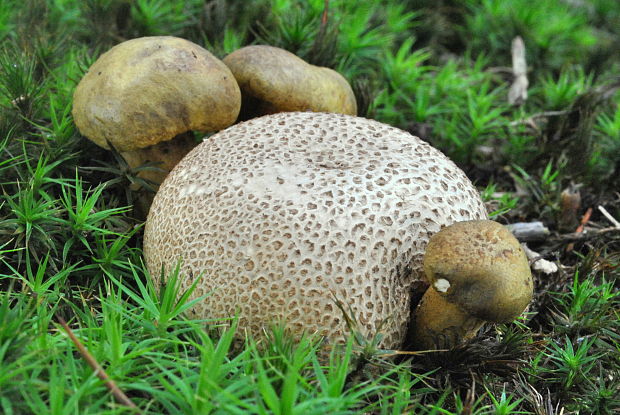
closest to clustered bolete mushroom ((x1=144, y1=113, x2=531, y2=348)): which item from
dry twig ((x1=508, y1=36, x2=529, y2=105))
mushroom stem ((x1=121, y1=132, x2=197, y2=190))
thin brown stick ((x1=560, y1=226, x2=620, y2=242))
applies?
mushroom stem ((x1=121, y1=132, x2=197, y2=190))

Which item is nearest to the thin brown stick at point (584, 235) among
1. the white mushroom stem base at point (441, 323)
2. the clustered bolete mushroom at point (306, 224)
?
the clustered bolete mushroom at point (306, 224)

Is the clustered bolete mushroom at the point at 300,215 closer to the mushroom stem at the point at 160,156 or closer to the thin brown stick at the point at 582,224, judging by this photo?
the mushroom stem at the point at 160,156

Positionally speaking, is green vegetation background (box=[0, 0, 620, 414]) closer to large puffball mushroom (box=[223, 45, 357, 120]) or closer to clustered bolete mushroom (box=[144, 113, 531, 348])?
clustered bolete mushroom (box=[144, 113, 531, 348])

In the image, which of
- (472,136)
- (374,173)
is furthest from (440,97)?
(374,173)

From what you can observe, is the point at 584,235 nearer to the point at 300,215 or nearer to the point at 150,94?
the point at 300,215

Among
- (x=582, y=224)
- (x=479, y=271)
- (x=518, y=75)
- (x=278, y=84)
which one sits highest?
(x=278, y=84)

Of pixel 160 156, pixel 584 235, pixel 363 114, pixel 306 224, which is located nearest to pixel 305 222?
pixel 306 224
